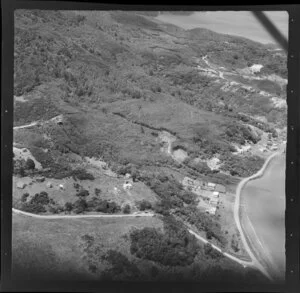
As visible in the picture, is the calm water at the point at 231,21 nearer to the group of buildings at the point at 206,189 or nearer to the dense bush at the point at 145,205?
the group of buildings at the point at 206,189

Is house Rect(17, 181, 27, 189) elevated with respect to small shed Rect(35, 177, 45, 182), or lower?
lower

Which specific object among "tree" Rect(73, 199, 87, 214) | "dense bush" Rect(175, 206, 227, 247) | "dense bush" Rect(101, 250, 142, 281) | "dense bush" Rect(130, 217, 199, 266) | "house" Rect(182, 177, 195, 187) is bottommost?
"dense bush" Rect(101, 250, 142, 281)

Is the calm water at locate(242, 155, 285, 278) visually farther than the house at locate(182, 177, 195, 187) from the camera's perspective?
No

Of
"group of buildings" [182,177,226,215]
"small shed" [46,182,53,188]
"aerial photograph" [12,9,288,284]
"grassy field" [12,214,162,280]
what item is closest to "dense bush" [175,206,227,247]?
"aerial photograph" [12,9,288,284]

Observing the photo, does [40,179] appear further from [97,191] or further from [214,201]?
[214,201]

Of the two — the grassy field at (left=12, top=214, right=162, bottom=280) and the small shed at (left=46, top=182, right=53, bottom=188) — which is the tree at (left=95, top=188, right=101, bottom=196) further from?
the small shed at (left=46, top=182, right=53, bottom=188)

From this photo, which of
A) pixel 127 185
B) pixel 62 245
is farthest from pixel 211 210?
pixel 62 245
